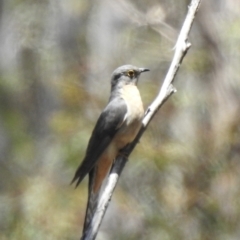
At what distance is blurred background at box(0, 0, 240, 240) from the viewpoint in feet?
18.0

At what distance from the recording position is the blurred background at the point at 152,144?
548cm

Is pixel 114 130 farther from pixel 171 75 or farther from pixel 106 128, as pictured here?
pixel 171 75

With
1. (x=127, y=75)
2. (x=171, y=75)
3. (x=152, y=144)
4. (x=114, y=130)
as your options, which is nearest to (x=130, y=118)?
(x=114, y=130)

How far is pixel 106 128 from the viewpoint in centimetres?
419

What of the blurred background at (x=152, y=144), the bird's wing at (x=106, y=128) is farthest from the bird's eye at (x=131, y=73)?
the blurred background at (x=152, y=144)

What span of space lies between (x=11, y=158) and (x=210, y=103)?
2.39 meters

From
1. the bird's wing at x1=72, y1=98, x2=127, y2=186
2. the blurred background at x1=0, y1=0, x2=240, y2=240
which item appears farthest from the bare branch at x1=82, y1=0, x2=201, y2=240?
the blurred background at x1=0, y1=0, x2=240, y2=240

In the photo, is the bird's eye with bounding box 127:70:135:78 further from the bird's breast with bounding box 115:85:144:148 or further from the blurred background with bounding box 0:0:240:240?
the blurred background with bounding box 0:0:240:240

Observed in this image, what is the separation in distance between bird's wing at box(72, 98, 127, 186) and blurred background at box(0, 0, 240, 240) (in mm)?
1254

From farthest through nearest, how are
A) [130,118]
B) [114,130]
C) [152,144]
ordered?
[152,144] → [114,130] → [130,118]

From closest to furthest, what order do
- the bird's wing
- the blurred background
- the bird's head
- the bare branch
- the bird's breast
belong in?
1. the bare branch
2. the bird's breast
3. the bird's wing
4. the bird's head
5. the blurred background

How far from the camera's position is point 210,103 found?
585 centimetres

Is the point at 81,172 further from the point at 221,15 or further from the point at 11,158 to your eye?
the point at 11,158

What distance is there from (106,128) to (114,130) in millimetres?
62
